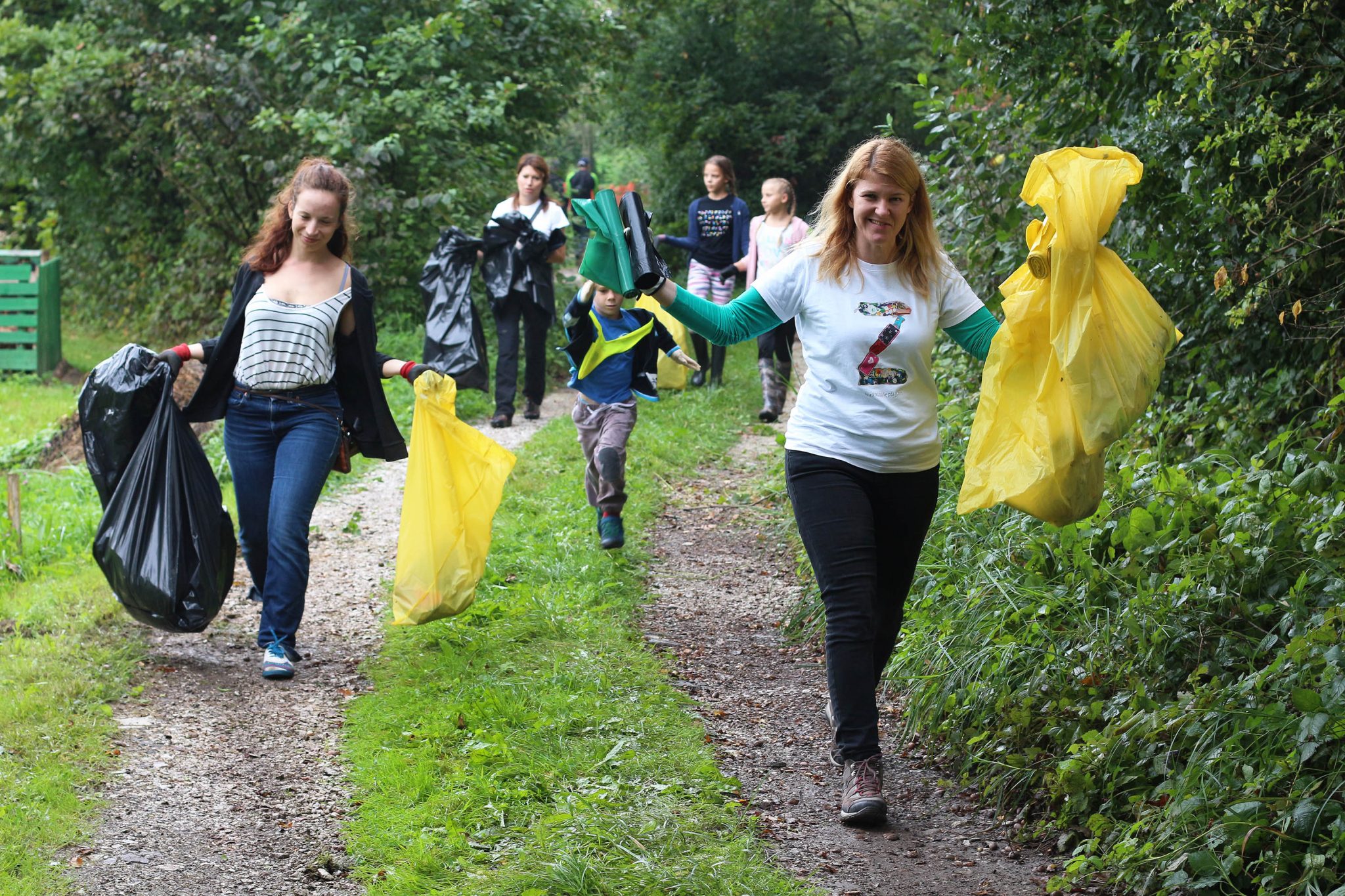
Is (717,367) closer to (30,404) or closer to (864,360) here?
(30,404)

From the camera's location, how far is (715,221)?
36.9ft

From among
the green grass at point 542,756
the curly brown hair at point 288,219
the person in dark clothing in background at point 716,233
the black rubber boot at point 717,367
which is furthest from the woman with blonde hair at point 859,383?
the black rubber boot at point 717,367

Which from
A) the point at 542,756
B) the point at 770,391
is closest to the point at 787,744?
the point at 542,756

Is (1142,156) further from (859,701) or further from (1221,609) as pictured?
(859,701)

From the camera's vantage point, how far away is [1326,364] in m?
4.29

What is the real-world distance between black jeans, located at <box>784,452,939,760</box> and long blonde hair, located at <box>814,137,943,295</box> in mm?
561

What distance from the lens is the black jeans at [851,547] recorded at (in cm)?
375

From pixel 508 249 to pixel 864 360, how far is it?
698 cm

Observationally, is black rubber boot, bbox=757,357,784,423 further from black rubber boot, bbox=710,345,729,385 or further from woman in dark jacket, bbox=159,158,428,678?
woman in dark jacket, bbox=159,158,428,678

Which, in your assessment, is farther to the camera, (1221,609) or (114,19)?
Result: (114,19)

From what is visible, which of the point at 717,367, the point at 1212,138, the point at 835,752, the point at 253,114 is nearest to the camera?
the point at 835,752

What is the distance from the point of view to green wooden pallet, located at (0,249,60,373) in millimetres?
13812

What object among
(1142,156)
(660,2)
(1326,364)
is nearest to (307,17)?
(660,2)

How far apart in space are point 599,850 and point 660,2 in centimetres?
1951
